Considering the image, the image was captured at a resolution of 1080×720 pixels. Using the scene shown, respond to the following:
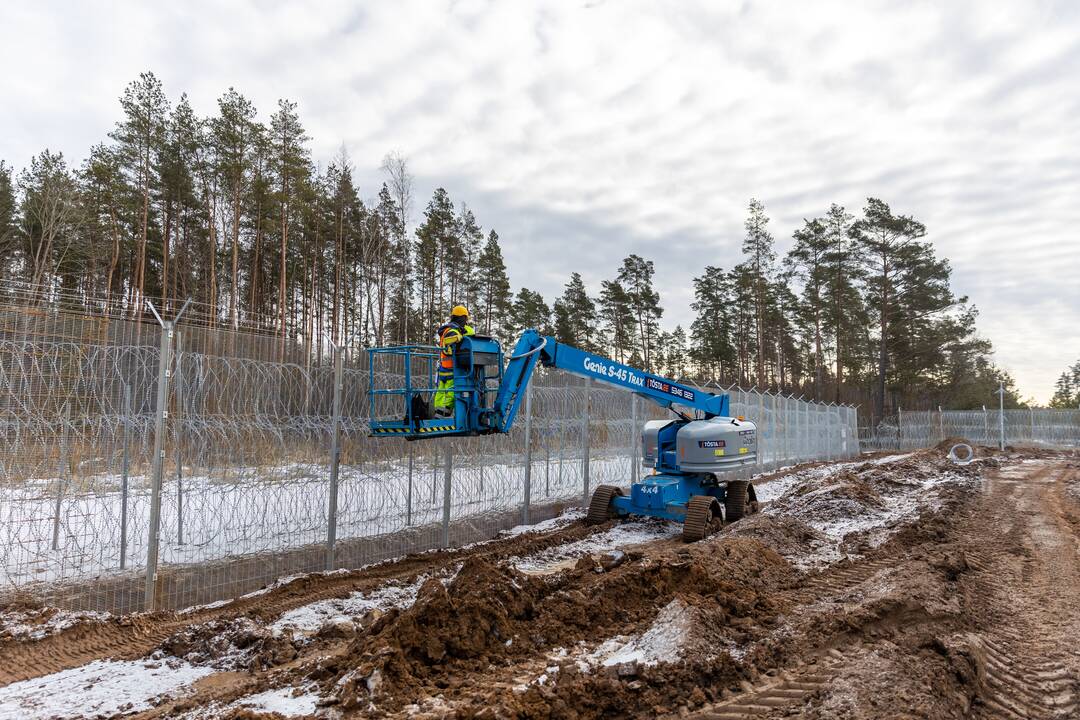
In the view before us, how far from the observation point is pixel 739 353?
47.6 metres

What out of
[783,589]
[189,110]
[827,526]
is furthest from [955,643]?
[189,110]

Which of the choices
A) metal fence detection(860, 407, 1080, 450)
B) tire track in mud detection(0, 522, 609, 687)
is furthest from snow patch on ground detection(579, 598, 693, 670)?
metal fence detection(860, 407, 1080, 450)

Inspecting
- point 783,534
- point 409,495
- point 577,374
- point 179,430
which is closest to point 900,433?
point 783,534

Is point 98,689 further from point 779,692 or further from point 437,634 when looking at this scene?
point 779,692

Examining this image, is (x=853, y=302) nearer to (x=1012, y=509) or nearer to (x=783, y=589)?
(x=1012, y=509)

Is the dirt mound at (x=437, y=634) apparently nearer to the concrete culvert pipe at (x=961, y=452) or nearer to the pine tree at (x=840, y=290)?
the concrete culvert pipe at (x=961, y=452)

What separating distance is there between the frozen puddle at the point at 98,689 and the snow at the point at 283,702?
78 cm

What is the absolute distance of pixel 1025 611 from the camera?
6.35 meters

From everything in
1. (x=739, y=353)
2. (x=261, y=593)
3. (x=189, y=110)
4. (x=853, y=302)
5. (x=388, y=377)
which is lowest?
(x=261, y=593)

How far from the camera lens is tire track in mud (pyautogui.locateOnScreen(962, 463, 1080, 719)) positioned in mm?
4414

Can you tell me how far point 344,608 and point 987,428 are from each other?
41672mm

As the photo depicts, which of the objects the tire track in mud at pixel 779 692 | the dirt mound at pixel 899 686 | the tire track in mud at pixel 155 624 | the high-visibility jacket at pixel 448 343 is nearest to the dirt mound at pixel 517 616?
the tire track in mud at pixel 779 692

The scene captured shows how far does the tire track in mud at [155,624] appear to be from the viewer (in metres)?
5.13

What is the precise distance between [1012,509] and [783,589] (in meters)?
9.38
